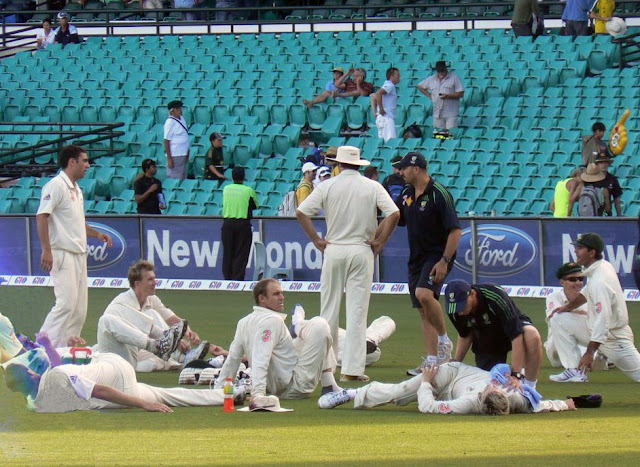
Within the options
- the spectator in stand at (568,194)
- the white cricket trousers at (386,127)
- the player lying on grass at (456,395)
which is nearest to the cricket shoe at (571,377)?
the player lying on grass at (456,395)

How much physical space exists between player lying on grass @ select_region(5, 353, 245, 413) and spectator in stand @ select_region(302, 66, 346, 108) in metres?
16.0

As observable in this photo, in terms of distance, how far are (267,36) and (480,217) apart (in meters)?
11.8

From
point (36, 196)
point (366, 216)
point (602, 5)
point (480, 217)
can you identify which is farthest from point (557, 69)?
point (366, 216)

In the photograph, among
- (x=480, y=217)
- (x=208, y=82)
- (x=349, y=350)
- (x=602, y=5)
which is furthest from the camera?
(x=208, y=82)

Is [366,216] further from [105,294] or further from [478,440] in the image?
[105,294]

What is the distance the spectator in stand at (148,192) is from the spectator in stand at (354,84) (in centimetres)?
516

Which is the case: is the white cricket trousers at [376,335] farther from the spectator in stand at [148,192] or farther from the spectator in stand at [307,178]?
the spectator in stand at [148,192]

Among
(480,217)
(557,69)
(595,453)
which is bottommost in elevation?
(595,453)

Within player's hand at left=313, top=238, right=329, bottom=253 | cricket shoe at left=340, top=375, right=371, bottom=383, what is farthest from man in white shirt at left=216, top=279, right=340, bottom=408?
player's hand at left=313, top=238, right=329, bottom=253

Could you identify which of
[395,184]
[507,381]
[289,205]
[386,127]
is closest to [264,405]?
[507,381]

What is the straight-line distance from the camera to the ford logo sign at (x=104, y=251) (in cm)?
2133

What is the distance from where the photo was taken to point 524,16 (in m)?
26.5

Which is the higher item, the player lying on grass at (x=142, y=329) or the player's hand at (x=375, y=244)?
the player's hand at (x=375, y=244)

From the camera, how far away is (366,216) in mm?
11977
